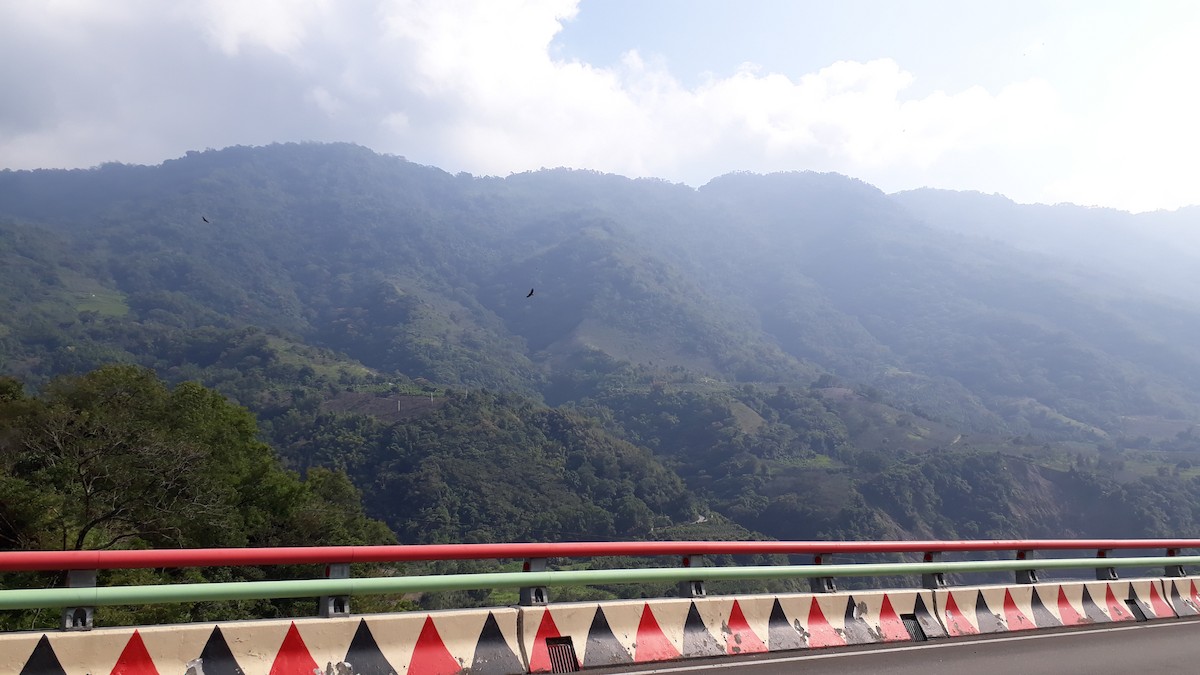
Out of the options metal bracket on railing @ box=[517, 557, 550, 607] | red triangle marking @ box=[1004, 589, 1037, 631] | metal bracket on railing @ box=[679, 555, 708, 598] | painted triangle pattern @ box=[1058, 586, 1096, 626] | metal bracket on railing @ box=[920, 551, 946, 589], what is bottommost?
painted triangle pattern @ box=[1058, 586, 1096, 626]

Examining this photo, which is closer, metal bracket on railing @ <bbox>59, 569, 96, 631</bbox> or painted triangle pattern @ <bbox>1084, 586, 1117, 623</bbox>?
metal bracket on railing @ <bbox>59, 569, 96, 631</bbox>

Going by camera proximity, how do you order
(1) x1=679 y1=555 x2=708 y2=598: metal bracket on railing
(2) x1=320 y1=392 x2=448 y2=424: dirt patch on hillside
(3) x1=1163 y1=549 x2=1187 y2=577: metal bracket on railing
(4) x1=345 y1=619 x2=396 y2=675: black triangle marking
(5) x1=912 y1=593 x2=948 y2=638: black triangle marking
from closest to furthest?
(4) x1=345 y1=619 x2=396 y2=675: black triangle marking < (1) x1=679 y1=555 x2=708 y2=598: metal bracket on railing < (5) x1=912 y1=593 x2=948 y2=638: black triangle marking < (3) x1=1163 y1=549 x2=1187 y2=577: metal bracket on railing < (2) x1=320 y1=392 x2=448 y2=424: dirt patch on hillside

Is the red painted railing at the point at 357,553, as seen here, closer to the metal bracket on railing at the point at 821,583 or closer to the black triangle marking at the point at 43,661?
the metal bracket on railing at the point at 821,583

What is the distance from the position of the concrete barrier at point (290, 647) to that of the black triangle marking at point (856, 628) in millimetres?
3987

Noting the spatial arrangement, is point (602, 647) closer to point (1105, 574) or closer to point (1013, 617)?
point (1013, 617)

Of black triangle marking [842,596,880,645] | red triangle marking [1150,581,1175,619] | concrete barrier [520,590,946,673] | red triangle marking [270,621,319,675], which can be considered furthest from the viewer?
red triangle marking [1150,581,1175,619]

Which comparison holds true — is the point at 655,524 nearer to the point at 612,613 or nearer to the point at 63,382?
the point at 63,382

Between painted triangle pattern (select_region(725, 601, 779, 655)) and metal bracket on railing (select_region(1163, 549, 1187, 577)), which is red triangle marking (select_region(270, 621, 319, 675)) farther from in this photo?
metal bracket on railing (select_region(1163, 549, 1187, 577))

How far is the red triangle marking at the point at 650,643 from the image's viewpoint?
772cm

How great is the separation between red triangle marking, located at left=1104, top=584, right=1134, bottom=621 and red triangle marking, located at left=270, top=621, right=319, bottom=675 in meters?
10.9

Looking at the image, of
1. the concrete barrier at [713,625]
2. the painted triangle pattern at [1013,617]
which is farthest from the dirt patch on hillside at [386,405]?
the concrete barrier at [713,625]

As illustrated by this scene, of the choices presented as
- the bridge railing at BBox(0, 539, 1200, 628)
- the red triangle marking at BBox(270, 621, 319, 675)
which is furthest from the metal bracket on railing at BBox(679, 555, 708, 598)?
the red triangle marking at BBox(270, 621, 319, 675)

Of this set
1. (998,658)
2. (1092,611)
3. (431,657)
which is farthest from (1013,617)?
(431,657)

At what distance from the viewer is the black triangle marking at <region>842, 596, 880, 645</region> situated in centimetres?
928
